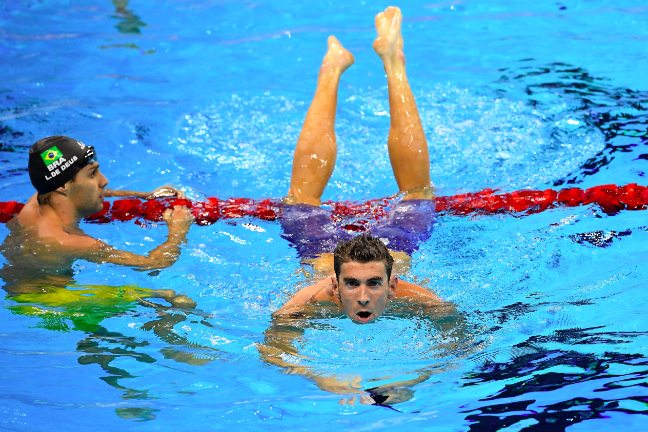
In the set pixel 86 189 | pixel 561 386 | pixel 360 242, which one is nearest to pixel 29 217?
pixel 86 189

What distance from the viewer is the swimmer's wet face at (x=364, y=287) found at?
312cm

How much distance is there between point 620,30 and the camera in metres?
8.46

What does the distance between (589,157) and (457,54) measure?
2.93 m

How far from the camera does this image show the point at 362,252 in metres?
3.11

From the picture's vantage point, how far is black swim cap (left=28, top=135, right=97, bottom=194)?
3908 millimetres

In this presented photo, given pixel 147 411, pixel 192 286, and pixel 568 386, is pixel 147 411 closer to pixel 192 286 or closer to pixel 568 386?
pixel 192 286

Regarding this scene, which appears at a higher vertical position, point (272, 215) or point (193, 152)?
Result: point (193, 152)

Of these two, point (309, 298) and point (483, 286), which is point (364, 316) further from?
point (483, 286)

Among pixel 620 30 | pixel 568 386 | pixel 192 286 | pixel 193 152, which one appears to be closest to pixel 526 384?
pixel 568 386

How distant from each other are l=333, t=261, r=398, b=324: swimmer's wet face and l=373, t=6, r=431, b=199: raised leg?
170 cm

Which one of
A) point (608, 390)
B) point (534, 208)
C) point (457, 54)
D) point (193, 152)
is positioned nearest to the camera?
point (608, 390)

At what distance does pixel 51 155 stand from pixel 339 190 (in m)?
2.55

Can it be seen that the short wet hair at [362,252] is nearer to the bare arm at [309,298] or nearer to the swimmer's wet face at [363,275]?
the swimmer's wet face at [363,275]

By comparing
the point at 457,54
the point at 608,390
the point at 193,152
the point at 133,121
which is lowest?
the point at 608,390
